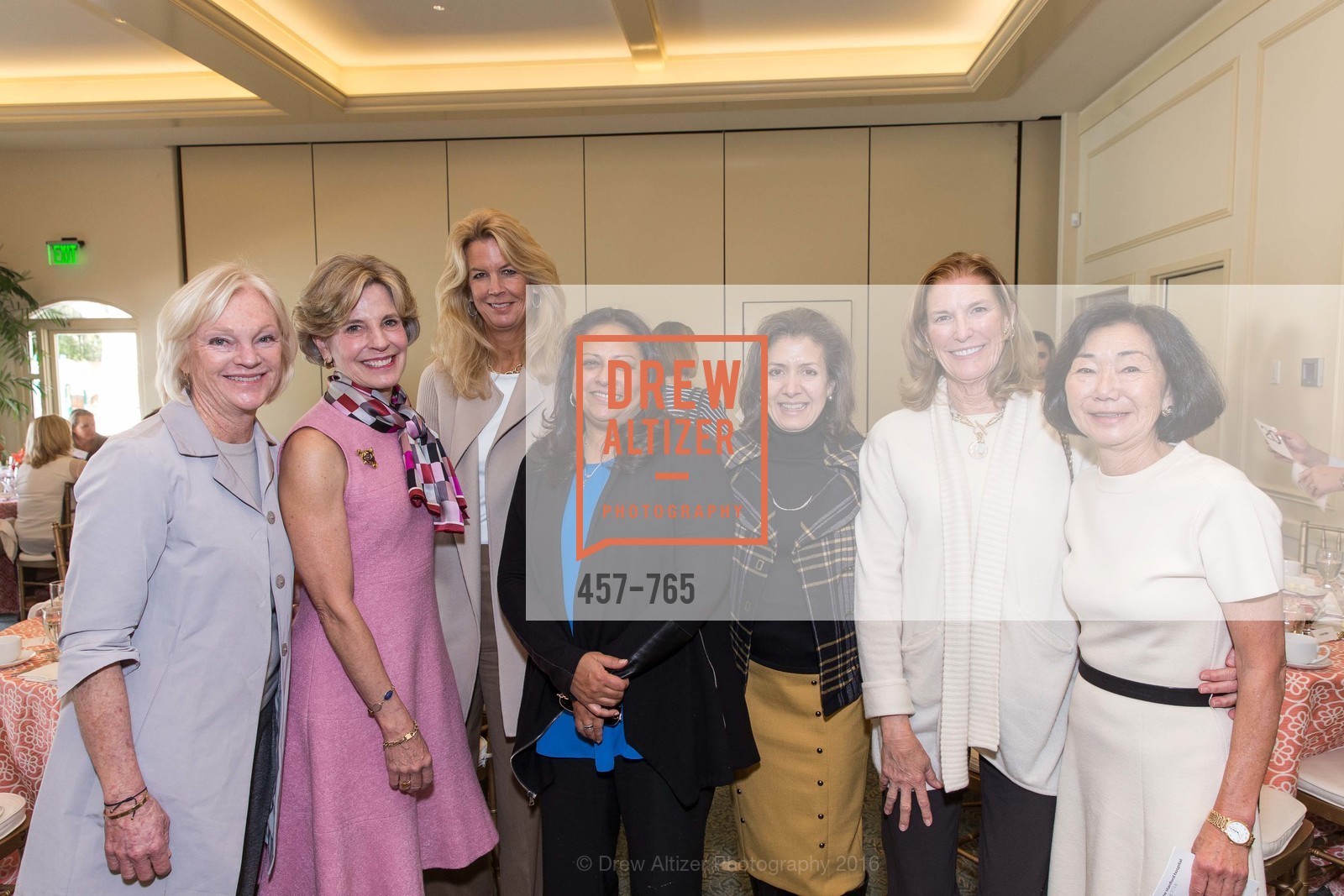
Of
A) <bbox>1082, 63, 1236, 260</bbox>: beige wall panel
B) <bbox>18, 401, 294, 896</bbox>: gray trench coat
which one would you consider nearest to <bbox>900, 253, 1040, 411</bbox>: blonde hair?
<bbox>18, 401, 294, 896</bbox>: gray trench coat

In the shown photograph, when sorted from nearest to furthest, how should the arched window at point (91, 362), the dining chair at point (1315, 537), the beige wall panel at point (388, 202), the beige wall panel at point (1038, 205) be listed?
the dining chair at point (1315, 537) < the beige wall panel at point (1038, 205) < the beige wall panel at point (388, 202) < the arched window at point (91, 362)

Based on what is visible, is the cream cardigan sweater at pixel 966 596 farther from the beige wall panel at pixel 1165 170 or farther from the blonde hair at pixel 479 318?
the beige wall panel at pixel 1165 170

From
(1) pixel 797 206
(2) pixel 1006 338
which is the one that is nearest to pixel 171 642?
(2) pixel 1006 338

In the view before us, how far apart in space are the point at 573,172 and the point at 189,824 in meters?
5.53

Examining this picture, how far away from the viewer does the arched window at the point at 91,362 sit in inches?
260

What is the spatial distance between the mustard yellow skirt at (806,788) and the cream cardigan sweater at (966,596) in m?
0.13

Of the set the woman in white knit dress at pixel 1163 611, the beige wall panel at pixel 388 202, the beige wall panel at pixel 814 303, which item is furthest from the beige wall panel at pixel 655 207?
the woman in white knit dress at pixel 1163 611

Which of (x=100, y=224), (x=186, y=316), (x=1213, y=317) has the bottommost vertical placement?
(x=186, y=316)

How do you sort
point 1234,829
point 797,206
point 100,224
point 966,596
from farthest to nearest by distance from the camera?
point 100,224, point 797,206, point 966,596, point 1234,829

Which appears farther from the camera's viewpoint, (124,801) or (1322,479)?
(1322,479)

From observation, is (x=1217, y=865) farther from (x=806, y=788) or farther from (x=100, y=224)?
(x=100, y=224)

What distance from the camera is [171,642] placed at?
51.6 inches

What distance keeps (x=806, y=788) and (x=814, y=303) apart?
16.4 ft

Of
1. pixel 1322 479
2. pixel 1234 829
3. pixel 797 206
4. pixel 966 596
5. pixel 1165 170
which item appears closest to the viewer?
pixel 1234 829
